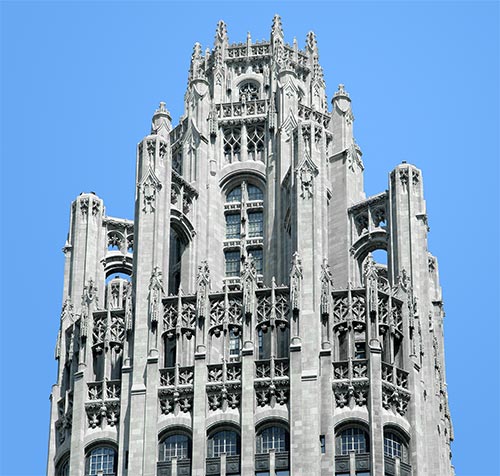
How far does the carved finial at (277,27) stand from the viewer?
118062mm

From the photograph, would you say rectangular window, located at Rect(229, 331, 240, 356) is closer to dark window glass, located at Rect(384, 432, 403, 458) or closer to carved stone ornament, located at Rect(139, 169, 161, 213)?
carved stone ornament, located at Rect(139, 169, 161, 213)

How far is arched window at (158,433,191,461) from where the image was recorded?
95.5 m

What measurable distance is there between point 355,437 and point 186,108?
86.0 feet

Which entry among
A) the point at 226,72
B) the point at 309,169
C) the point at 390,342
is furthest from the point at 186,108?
the point at 390,342

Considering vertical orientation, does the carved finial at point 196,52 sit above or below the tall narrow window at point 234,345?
above

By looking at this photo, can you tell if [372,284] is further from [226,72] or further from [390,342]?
[226,72]

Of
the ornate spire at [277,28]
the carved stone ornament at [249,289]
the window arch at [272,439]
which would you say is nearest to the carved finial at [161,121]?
the ornate spire at [277,28]

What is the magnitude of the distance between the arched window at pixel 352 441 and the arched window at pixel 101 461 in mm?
10560

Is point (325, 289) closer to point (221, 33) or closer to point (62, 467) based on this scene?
point (62, 467)

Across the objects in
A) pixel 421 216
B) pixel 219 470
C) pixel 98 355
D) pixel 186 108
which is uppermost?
pixel 186 108

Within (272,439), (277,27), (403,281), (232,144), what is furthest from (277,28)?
(272,439)

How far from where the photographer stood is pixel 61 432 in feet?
325

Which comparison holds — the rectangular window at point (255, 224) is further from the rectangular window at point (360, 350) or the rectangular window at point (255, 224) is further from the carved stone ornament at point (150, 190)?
the rectangular window at point (360, 350)

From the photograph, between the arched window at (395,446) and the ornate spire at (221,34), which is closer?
the arched window at (395,446)
